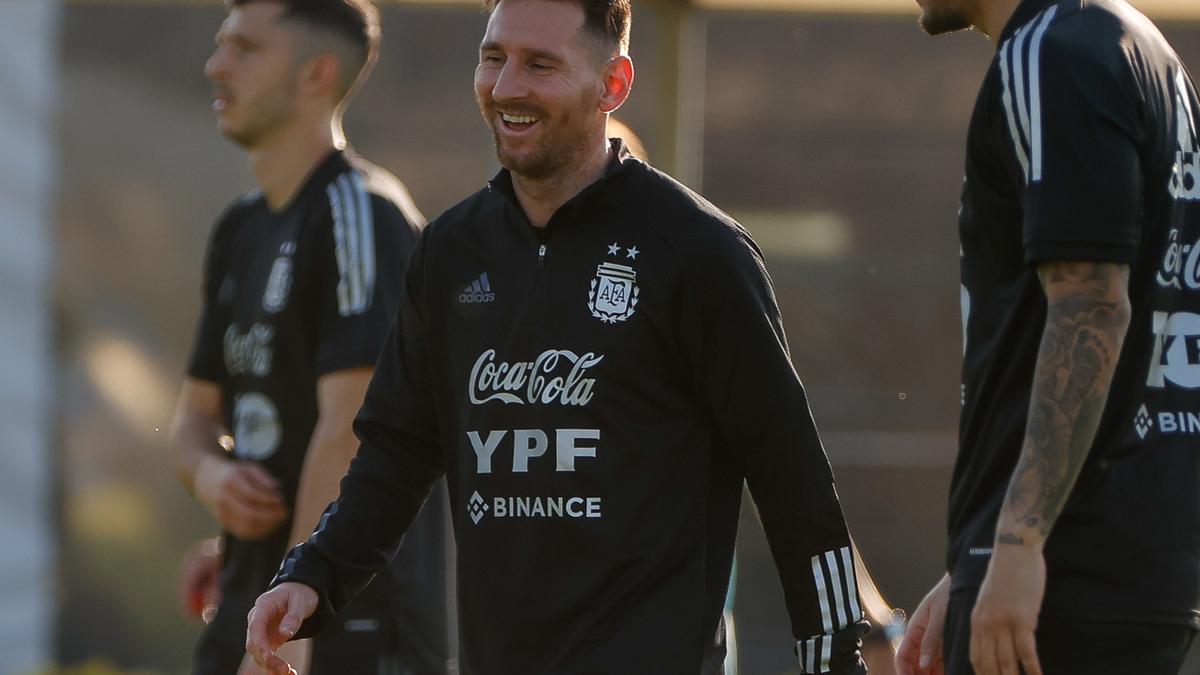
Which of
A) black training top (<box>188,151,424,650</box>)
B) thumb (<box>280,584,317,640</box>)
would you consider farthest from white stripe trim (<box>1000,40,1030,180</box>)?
black training top (<box>188,151,424,650</box>)

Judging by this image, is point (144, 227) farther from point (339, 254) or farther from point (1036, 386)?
point (1036, 386)

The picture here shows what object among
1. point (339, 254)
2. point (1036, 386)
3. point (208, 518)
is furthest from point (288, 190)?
point (208, 518)

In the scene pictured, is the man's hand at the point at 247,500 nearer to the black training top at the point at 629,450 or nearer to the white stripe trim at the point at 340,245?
the white stripe trim at the point at 340,245

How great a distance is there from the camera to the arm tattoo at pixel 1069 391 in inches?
104

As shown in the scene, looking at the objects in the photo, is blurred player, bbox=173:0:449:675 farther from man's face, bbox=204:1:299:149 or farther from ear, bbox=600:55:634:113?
ear, bbox=600:55:634:113

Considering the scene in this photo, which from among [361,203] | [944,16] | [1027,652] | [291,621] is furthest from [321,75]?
[1027,652]

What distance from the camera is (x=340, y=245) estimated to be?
4.25 m

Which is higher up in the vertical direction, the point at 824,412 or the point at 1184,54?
the point at 1184,54

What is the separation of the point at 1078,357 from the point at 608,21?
1.07m

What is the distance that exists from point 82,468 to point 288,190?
763 cm

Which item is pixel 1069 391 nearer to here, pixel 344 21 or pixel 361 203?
pixel 361 203

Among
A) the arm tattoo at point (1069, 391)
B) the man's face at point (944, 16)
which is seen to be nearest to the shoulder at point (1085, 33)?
the man's face at point (944, 16)

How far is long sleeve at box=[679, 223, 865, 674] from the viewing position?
9.66 feet

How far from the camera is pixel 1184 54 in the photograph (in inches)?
519
